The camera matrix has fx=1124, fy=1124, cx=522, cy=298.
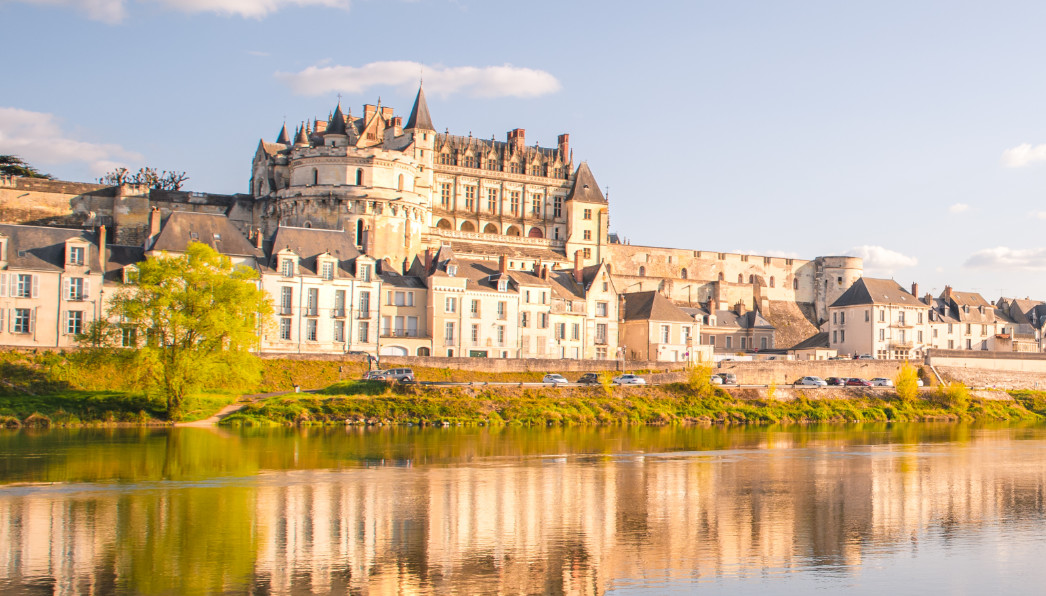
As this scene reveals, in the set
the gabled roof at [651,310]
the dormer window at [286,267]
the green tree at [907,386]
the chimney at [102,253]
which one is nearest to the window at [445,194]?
the gabled roof at [651,310]

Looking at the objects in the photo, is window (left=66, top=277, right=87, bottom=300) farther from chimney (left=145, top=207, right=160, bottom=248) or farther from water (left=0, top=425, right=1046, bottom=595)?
water (left=0, top=425, right=1046, bottom=595)

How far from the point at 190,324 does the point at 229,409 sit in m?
3.91

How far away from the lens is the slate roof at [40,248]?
45094mm

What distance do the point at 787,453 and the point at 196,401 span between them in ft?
67.7

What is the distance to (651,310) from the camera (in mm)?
62906

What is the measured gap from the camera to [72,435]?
34719 mm

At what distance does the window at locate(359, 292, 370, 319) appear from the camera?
52.2 metres

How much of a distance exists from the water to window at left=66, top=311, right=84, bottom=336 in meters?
11.0

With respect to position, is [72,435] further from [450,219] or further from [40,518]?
[450,219]

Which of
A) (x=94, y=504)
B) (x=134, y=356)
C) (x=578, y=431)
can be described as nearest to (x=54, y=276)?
(x=134, y=356)

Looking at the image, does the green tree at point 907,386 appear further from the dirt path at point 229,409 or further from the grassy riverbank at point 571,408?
the dirt path at point 229,409

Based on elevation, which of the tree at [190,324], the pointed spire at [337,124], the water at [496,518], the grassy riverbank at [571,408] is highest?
the pointed spire at [337,124]

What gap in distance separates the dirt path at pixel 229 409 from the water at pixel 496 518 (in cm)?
368

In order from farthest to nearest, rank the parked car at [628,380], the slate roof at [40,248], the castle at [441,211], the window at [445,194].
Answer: the window at [445,194], the castle at [441,211], the parked car at [628,380], the slate roof at [40,248]
